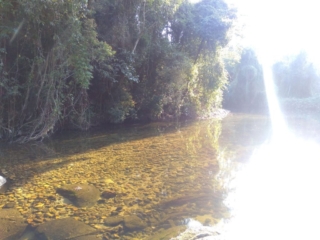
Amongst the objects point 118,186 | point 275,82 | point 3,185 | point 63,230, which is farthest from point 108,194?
point 275,82

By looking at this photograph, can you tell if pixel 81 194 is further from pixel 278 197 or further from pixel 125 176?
pixel 278 197

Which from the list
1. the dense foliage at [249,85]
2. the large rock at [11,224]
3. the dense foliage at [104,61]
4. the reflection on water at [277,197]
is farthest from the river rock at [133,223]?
the dense foliage at [249,85]

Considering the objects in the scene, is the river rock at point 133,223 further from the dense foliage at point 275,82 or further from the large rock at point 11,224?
the dense foliage at point 275,82

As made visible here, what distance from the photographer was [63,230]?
4.03m

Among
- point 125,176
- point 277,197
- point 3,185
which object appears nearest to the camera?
point 277,197

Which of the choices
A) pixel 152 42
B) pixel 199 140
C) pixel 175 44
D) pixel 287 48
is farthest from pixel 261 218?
pixel 287 48

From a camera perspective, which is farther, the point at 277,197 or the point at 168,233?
the point at 277,197

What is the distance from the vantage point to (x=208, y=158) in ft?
27.1

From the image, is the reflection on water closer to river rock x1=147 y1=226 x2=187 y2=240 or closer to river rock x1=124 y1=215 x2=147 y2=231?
river rock x1=147 y1=226 x2=187 y2=240

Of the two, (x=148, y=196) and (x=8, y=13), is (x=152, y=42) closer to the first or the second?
(x=8, y=13)

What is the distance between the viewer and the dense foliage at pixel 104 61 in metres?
9.82

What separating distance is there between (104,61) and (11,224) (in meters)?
9.83

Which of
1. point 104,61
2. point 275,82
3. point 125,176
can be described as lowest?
point 125,176

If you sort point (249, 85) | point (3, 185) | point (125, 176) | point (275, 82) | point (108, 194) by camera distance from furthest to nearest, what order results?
1. point (275, 82)
2. point (249, 85)
3. point (125, 176)
4. point (3, 185)
5. point (108, 194)
